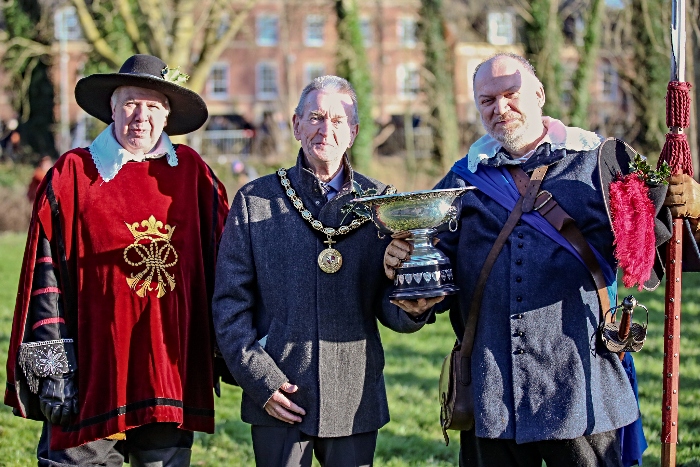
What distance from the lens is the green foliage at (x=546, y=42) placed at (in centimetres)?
2116

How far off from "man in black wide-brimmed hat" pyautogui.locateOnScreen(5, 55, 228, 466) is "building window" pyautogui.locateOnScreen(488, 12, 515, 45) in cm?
2140

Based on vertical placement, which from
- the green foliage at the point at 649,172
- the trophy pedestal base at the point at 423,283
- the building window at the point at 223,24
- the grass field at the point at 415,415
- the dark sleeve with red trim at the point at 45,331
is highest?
the building window at the point at 223,24

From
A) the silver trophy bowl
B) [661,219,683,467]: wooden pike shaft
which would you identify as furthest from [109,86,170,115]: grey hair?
[661,219,683,467]: wooden pike shaft

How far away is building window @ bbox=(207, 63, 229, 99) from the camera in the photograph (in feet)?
152

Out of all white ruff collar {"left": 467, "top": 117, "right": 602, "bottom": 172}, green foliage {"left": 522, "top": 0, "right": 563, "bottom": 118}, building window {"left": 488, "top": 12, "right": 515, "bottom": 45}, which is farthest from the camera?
building window {"left": 488, "top": 12, "right": 515, "bottom": 45}

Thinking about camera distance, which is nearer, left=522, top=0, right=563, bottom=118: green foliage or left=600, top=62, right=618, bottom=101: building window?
left=522, top=0, right=563, bottom=118: green foliage

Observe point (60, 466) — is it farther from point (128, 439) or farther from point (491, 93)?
point (491, 93)

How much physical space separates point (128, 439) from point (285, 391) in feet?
2.91

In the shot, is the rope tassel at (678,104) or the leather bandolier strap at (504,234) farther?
A: the rope tassel at (678,104)

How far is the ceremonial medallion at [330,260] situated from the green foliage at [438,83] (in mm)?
22046

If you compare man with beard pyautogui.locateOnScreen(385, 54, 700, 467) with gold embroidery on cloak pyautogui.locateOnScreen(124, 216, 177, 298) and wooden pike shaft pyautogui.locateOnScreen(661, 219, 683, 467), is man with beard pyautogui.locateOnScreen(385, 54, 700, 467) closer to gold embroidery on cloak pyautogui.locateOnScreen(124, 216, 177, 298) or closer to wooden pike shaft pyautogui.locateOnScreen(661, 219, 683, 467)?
wooden pike shaft pyautogui.locateOnScreen(661, 219, 683, 467)

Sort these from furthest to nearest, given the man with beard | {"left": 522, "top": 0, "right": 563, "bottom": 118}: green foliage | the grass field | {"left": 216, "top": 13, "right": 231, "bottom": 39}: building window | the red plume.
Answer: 1. {"left": 522, "top": 0, "right": 563, "bottom": 118}: green foliage
2. {"left": 216, "top": 13, "right": 231, "bottom": 39}: building window
3. the grass field
4. the man with beard
5. the red plume

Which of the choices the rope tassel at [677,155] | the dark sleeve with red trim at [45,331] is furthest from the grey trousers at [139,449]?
the rope tassel at [677,155]

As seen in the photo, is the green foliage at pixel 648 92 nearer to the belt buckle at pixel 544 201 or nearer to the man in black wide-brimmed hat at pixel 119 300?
the belt buckle at pixel 544 201
